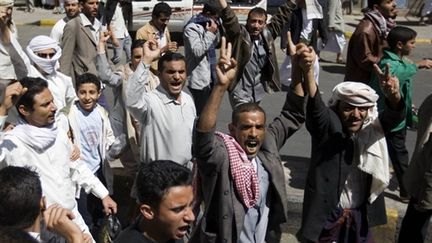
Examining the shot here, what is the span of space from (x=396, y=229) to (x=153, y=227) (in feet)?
11.5

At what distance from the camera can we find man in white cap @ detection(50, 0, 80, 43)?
24.9ft

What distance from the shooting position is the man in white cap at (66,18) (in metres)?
7.59

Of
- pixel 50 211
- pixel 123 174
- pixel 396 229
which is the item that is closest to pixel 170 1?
pixel 123 174

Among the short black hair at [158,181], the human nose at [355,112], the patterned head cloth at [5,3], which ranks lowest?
the human nose at [355,112]

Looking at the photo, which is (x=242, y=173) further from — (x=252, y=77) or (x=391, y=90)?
(x=252, y=77)

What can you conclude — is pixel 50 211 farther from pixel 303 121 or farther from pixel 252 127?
pixel 303 121

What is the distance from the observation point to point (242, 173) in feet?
14.1

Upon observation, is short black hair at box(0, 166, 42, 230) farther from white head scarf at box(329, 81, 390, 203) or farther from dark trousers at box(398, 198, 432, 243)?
dark trousers at box(398, 198, 432, 243)

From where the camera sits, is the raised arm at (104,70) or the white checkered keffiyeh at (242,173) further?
the raised arm at (104,70)

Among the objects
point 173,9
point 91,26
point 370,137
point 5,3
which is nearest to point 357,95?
point 370,137

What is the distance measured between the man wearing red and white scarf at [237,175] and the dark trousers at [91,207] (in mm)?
1629

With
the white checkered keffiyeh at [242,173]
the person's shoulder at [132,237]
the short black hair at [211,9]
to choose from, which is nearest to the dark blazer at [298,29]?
the short black hair at [211,9]

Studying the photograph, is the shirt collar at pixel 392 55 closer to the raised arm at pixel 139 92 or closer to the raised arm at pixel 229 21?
the raised arm at pixel 229 21

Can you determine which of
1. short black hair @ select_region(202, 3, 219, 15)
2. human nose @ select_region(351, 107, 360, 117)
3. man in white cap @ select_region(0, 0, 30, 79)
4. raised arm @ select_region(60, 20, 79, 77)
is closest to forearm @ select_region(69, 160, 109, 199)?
man in white cap @ select_region(0, 0, 30, 79)
